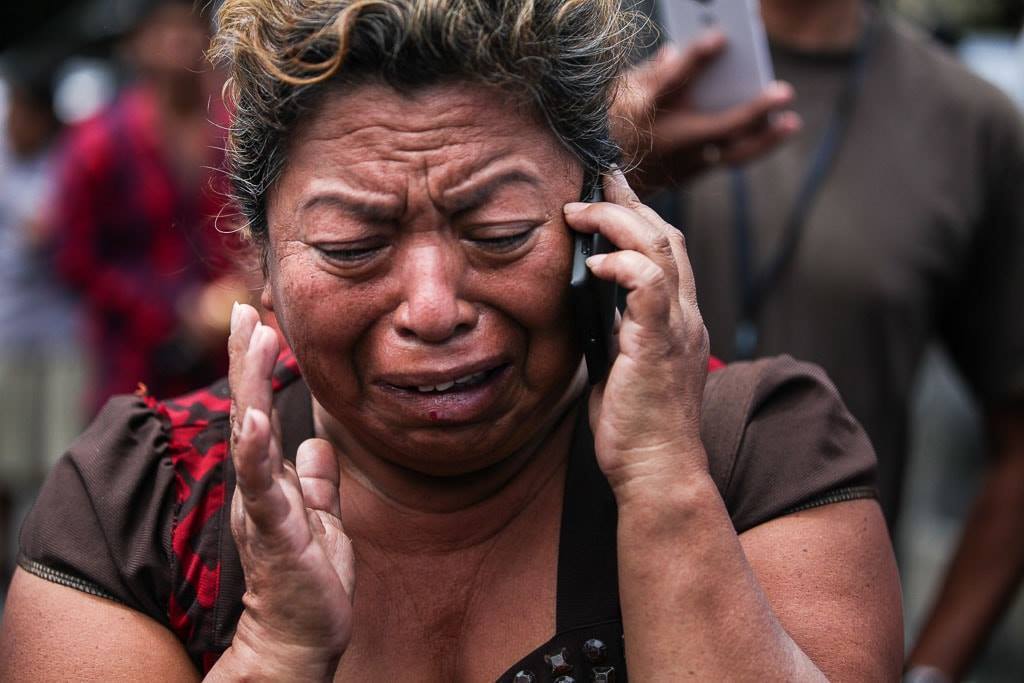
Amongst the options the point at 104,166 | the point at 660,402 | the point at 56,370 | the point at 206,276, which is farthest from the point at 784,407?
the point at 56,370

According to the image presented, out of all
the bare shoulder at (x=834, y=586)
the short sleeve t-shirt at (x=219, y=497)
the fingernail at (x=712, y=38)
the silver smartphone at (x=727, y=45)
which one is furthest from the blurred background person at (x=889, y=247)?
the bare shoulder at (x=834, y=586)

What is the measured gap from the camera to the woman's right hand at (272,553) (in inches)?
88.7

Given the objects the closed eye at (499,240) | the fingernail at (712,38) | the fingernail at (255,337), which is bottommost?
the fingernail at (712,38)

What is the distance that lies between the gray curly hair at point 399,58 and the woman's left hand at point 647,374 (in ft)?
0.78

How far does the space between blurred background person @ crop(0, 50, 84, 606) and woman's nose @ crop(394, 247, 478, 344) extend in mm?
4597

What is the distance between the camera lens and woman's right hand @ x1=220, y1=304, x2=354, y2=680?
2254mm

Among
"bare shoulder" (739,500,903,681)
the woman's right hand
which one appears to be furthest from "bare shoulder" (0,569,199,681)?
"bare shoulder" (739,500,903,681)

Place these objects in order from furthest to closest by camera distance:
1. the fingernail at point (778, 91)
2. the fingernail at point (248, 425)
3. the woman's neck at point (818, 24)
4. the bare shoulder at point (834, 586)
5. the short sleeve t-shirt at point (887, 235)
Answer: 1. the woman's neck at point (818, 24)
2. the short sleeve t-shirt at point (887, 235)
3. the fingernail at point (778, 91)
4. the bare shoulder at point (834, 586)
5. the fingernail at point (248, 425)

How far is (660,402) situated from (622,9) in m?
0.86

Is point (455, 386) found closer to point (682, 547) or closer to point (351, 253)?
point (351, 253)

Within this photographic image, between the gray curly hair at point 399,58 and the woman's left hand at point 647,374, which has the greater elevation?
the gray curly hair at point 399,58

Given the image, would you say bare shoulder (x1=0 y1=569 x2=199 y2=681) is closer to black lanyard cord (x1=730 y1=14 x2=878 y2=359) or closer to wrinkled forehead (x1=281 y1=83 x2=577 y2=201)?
wrinkled forehead (x1=281 y1=83 x2=577 y2=201)

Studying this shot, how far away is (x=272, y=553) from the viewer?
2.28 m

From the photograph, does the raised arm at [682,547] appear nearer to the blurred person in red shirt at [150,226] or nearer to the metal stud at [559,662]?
the metal stud at [559,662]
